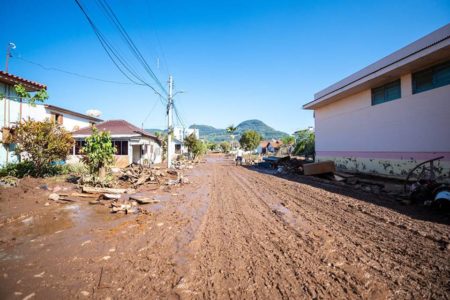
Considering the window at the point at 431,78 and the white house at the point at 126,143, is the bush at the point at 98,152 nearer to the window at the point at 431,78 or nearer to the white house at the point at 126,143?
the white house at the point at 126,143

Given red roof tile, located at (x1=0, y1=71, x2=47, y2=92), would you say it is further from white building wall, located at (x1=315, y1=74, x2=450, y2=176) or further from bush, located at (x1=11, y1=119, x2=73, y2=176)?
white building wall, located at (x1=315, y1=74, x2=450, y2=176)

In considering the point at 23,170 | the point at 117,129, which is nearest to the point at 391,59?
the point at 23,170

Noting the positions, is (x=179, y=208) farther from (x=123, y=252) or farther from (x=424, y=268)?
(x=424, y=268)

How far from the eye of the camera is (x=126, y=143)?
2098 cm

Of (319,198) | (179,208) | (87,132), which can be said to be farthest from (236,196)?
(87,132)

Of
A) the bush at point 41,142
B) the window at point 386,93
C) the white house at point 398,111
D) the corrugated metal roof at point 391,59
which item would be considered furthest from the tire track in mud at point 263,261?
the window at point 386,93

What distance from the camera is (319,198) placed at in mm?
7363

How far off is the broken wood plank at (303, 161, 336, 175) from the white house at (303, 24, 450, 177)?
106 inches

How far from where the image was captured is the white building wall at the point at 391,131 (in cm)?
935

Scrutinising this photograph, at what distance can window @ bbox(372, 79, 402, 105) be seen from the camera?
37.9 ft

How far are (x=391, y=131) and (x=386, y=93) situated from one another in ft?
8.06

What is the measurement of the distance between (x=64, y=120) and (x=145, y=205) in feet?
66.2

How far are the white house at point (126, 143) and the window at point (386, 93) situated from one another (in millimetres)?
19412

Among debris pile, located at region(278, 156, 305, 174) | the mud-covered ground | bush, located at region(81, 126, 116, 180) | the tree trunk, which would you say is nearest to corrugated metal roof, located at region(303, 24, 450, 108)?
debris pile, located at region(278, 156, 305, 174)
